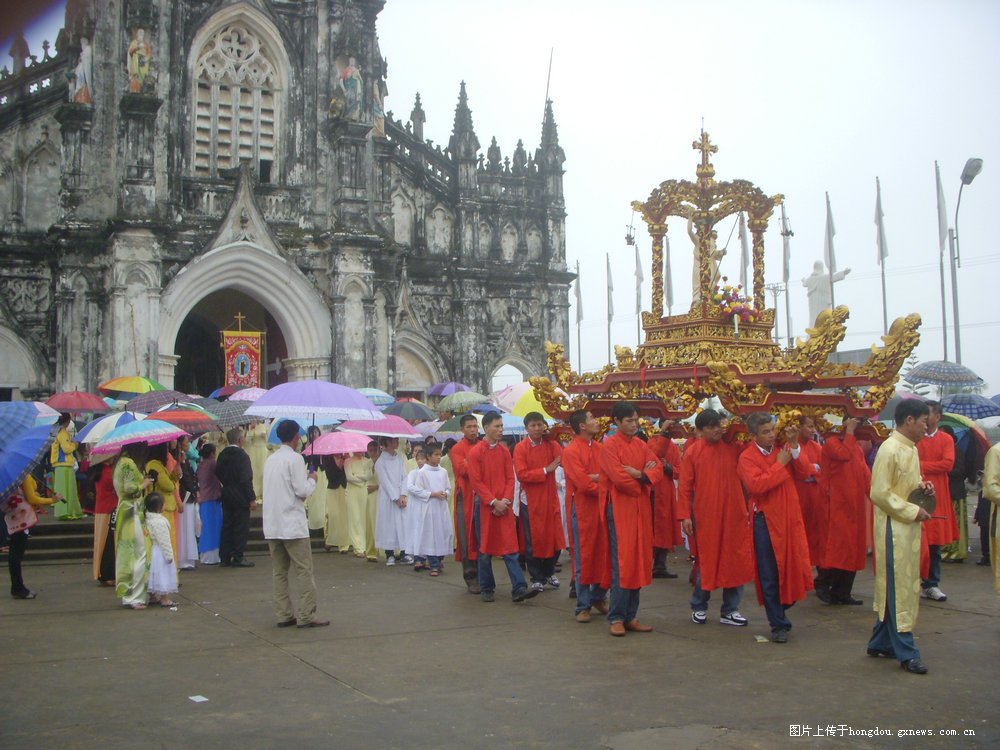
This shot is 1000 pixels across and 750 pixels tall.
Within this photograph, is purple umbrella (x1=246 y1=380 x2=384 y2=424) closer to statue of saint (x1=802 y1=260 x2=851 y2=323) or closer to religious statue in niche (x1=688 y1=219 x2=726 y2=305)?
religious statue in niche (x1=688 y1=219 x2=726 y2=305)

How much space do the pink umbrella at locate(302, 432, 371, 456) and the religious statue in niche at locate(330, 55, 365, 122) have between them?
10798mm

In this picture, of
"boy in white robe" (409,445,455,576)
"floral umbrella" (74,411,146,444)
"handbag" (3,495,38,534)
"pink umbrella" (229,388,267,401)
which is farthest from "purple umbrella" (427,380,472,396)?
"handbag" (3,495,38,534)

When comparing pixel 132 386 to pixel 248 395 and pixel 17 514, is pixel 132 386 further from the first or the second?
pixel 17 514

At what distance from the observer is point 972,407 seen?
14.6 m

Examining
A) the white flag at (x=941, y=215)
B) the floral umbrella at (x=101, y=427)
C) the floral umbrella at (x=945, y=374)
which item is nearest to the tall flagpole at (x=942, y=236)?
the white flag at (x=941, y=215)

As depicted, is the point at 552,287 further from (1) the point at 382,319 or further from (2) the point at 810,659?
(2) the point at 810,659

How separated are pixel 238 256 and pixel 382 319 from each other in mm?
3506

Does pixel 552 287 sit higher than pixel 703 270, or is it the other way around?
pixel 552 287

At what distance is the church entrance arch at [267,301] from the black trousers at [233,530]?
7.79 metres

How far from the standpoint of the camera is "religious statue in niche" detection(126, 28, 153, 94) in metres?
21.0

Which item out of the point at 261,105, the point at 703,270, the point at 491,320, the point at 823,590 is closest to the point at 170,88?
the point at 261,105

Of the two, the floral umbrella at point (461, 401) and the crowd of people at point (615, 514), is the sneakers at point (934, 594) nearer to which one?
the crowd of people at point (615, 514)

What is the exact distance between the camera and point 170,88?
2206 cm

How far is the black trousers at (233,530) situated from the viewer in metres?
13.9
